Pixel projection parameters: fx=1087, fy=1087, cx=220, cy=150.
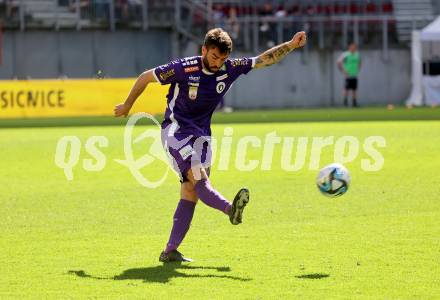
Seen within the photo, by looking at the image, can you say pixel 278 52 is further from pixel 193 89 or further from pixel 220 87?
pixel 193 89

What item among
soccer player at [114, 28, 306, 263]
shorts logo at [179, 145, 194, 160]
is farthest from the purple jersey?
shorts logo at [179, 145, 194, 160]

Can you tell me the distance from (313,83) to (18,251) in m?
32.8

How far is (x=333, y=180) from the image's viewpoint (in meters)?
10.2

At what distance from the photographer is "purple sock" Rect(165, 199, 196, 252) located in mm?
9547

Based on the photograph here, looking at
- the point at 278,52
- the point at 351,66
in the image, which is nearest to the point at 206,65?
the point at 278,52

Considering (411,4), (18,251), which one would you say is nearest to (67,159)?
(18,251)

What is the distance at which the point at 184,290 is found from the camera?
320 inches

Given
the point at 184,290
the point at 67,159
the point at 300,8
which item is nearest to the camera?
the point at 184,290

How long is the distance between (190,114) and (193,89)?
277 mm

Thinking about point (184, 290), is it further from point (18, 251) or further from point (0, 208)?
point (0, 208)

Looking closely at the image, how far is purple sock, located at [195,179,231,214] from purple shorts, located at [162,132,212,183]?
0.18m

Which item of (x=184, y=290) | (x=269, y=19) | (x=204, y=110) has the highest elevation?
(x=269, y=19)

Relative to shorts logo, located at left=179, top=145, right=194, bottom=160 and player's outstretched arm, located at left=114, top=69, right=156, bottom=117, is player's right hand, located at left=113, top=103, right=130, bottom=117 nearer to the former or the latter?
player's outstretched arm, located at left=114, top=69, right=156, bottom=117

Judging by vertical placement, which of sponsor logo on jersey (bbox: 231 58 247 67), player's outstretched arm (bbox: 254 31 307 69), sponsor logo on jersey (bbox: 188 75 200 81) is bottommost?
sponsor logo on jersey (bbox: 188 75 200 81)
